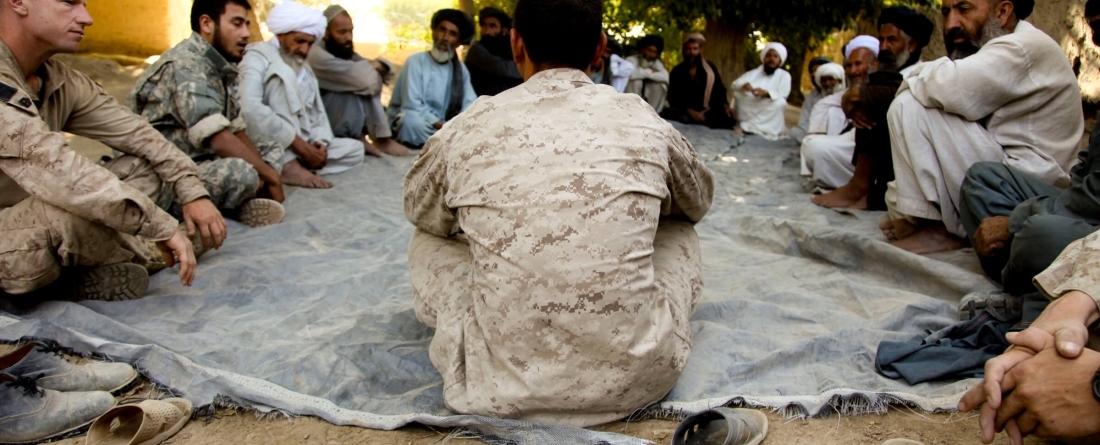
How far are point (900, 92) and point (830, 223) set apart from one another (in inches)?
33.8

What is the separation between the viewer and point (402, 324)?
9.04 ft

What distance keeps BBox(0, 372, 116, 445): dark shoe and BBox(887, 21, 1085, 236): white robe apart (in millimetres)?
3322

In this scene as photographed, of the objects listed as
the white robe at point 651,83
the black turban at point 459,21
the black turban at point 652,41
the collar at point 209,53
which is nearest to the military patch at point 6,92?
the collar at point 209,53

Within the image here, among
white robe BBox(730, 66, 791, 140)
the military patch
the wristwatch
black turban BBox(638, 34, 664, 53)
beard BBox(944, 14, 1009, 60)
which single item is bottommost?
white robe BBox(730, 66, 791, 140)

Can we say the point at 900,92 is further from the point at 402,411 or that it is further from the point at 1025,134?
the point at 402,411

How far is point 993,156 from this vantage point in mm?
3354

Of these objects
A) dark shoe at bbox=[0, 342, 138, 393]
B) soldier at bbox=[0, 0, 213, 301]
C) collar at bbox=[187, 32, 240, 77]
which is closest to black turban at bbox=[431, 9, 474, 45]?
collar at bbox=[187, 32, 240, 77]

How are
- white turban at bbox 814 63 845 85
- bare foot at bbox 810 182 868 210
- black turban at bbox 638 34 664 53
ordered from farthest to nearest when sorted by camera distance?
black turban at bbox 638 34 664 53, white turban at bbox 814 63 845 85, bare foot at bbox 810 182 868 210

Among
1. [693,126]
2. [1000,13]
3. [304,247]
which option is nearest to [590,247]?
[304,247]

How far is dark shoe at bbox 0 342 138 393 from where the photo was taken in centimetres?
206

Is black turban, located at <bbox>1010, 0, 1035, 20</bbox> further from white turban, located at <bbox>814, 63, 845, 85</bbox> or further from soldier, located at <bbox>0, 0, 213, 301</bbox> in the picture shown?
white turban, located at <bbox>814, 63, 845, 85</bbox>

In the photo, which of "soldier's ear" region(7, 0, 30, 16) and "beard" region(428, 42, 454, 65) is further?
"beard" region(428, 42, 454, 65)

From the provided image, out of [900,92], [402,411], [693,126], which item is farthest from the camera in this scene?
[693,126]

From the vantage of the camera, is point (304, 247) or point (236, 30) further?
point (236, 30)
